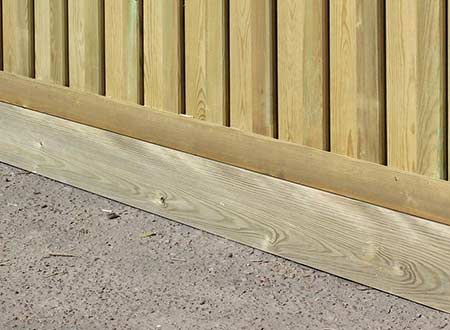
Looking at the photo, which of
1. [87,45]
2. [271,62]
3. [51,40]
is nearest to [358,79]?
[271,62]

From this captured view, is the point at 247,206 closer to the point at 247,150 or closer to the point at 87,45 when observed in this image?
the point at 247,150

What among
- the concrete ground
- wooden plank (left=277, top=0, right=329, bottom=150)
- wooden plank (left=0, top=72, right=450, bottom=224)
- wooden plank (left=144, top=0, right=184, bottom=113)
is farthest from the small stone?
wooden plank (left=277, top=0, right=329, bottom=150)

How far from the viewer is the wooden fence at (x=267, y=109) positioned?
4.76 m

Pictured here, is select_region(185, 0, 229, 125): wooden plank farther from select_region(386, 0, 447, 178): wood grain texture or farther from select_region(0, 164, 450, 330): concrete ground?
select_region(386, 0, 447, 178): wood grain texture

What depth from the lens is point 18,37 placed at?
19.9 feet

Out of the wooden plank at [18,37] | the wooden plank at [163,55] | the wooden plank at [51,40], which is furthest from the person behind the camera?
the wooden plank at [18,37]

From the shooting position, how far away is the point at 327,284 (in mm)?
5055

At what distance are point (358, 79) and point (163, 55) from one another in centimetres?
98

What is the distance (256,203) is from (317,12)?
0.78 m

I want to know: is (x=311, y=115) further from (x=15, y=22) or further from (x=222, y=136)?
(x=15, y=22)

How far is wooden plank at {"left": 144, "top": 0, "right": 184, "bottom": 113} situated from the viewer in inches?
217

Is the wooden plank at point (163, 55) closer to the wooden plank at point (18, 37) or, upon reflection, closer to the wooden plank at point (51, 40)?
the wooden plank at point (51, 40)

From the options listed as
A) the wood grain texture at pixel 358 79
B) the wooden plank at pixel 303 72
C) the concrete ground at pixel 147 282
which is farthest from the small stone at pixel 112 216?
the wood grain texture at pixel 358 79

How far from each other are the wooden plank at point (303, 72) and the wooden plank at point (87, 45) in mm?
960
